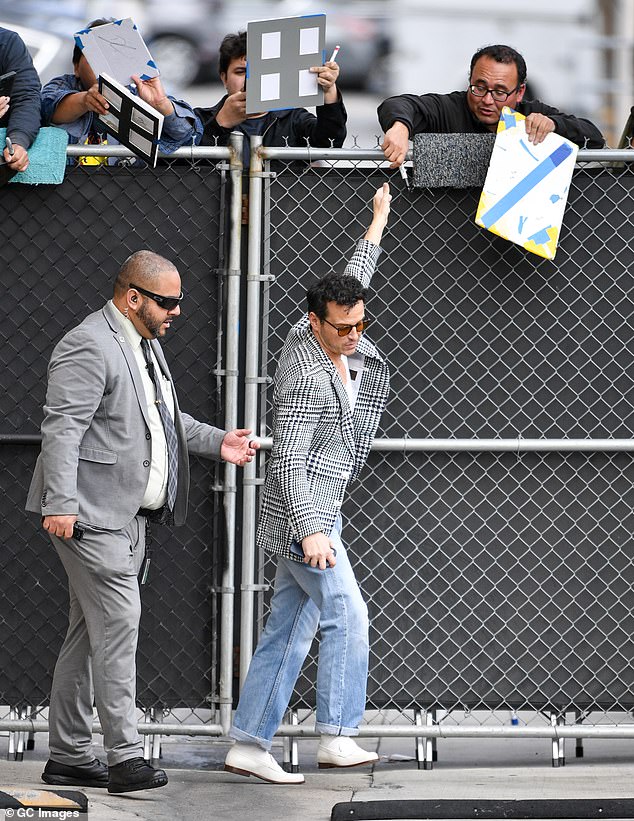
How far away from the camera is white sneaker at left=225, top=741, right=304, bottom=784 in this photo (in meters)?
5.24

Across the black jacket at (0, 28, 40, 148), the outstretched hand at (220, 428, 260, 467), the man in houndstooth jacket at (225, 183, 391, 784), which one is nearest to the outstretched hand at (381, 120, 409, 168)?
the man in houndstooth jacket at (225, 183, 391, 784)

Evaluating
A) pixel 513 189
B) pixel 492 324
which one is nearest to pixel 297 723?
pixel 492 324

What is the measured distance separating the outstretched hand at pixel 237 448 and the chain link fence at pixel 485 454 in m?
0.42

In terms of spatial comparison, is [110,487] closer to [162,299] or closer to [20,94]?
[162,299]

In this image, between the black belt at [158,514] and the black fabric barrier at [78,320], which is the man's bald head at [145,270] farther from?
the black belt at [158,514]

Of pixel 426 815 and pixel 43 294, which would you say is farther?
pixel 43 294

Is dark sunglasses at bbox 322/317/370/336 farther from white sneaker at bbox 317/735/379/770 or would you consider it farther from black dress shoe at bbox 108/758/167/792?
black dress shoe at bbox 108/758/167/792

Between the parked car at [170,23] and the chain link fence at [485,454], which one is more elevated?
the parked car at [170,23]

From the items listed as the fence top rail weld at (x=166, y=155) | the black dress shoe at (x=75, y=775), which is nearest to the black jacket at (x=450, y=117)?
the fence top rail weld at (x=166, y=155)

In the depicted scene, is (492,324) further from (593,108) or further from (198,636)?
(593,108)

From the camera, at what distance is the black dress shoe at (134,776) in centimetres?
489

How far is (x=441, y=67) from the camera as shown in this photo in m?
10.5

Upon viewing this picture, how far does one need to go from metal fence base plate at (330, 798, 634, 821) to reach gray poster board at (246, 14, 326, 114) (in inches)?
124

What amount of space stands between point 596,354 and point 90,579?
2.64 m
